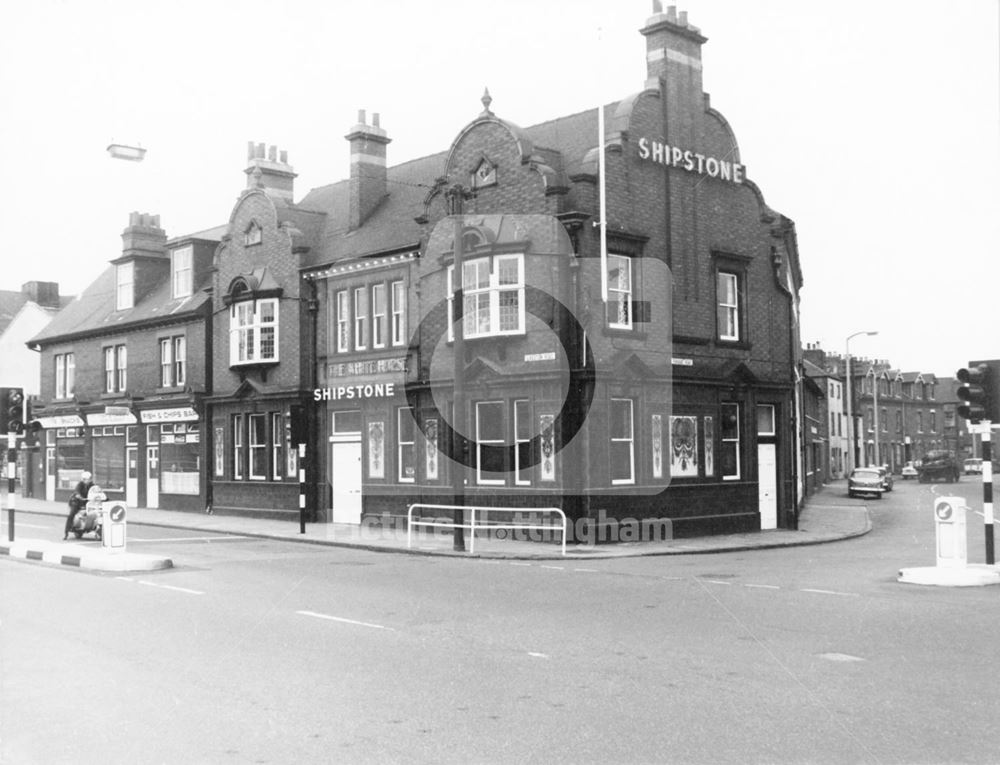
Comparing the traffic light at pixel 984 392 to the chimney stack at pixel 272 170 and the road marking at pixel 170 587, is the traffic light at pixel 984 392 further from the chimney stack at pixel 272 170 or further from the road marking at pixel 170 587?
the chimney stack at pixel 272 170

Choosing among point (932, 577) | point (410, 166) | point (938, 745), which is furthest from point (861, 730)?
point (410, 166)

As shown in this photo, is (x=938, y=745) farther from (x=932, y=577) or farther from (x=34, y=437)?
(x=34, y=437)

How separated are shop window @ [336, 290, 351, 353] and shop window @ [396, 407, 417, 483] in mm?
3051

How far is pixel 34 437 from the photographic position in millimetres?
44531

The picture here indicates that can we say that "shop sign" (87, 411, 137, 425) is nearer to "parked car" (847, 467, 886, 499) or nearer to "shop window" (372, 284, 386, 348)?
"shop window" (372, 284, 386, 348)

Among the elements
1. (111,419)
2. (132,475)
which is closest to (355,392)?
(132,475)

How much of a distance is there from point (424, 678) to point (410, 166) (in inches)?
1040

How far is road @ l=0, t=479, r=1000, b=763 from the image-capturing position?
6898mm

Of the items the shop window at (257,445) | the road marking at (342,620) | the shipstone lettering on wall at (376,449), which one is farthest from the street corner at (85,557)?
the shop window at (257,445)

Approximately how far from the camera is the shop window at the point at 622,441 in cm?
2511

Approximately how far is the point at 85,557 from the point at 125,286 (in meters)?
24.7

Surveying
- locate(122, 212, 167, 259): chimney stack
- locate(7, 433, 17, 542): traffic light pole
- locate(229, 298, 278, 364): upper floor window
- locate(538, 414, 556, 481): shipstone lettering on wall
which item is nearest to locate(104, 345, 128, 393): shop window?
locate(122, 212, 167, 259): chimney stack

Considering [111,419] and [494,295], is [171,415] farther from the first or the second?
[494,295]

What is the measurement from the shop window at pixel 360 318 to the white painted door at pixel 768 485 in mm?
11313
